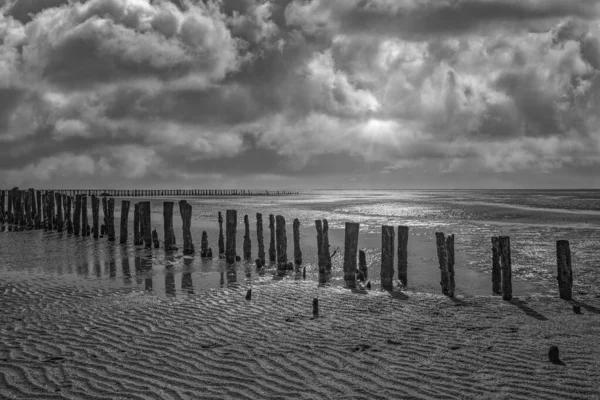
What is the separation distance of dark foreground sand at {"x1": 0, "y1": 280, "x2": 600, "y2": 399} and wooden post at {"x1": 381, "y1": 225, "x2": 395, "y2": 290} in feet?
4.85

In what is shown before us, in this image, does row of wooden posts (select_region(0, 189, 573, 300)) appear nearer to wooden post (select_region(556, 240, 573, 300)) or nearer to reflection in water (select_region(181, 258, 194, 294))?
wooden post (select_region(556, 240, 573, 300))

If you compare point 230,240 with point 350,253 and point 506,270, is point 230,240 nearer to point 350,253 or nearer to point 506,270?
point 350,253

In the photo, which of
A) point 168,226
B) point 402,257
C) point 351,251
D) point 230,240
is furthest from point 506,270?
point 168,226

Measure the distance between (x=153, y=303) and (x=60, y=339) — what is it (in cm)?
294

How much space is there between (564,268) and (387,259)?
14.7 ft

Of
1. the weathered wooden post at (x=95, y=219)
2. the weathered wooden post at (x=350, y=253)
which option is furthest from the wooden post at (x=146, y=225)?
the weathered wooden post at (x=350, y=253)

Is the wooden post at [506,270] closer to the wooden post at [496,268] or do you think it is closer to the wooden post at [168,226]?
the wooden post at [496,268]

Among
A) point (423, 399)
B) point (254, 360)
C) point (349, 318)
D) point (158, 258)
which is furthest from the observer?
point (158, 258)

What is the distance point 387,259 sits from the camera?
43.9ft

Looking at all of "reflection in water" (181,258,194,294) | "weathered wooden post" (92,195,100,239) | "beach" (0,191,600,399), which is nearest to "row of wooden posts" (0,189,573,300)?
"weathered wooden post" (92,195,100,239)

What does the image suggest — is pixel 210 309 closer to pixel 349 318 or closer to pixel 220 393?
pixel 349 318

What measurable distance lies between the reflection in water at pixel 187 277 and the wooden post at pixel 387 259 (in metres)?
5.30

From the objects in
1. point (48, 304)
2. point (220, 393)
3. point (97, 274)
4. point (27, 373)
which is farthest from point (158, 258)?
point (220, 393)

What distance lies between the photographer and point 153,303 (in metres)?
11.0
